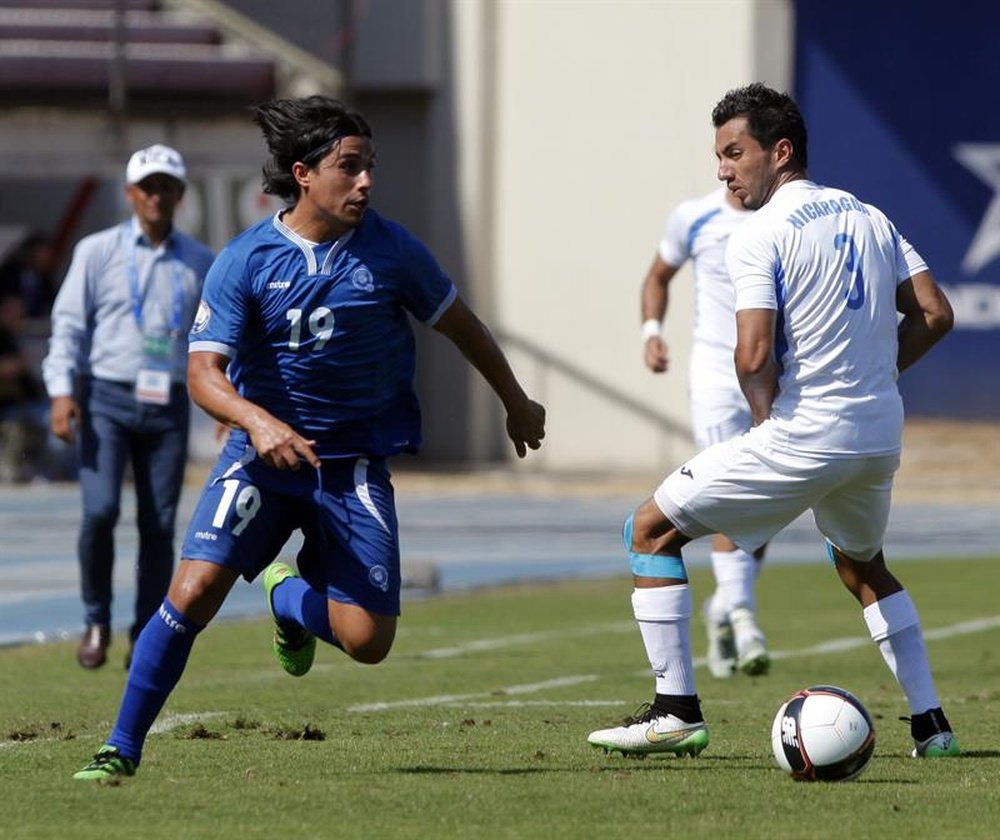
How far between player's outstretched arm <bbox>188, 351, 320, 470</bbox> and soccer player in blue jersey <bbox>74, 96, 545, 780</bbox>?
0.01m

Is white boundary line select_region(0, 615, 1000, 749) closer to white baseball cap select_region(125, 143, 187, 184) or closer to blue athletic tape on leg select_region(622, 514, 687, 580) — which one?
blue athletic tape on leg select_region(622, 514, 687, 580)

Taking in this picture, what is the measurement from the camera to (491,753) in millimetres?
7969

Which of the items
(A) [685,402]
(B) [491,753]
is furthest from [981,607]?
(A) [685,402]

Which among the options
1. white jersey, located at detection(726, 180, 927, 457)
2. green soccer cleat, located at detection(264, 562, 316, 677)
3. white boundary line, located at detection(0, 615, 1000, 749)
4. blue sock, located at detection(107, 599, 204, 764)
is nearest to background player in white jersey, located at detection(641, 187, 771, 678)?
white boundary line, located at detection(0, 615, 1000, 749)

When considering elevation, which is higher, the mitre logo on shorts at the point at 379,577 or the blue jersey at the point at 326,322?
the blue jersey at the point at 326,322

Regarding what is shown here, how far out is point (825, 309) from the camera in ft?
24.4

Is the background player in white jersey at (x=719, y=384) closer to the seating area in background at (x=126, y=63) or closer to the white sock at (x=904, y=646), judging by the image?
the white sock at (x=904, y=646)

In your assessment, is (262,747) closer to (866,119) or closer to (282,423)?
(282,423)

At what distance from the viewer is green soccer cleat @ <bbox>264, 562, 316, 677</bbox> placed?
8242 millimetres

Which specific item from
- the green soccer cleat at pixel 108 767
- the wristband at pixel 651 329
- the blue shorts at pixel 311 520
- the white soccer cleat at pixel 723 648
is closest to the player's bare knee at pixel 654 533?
the blue shorts at pixel 311 520

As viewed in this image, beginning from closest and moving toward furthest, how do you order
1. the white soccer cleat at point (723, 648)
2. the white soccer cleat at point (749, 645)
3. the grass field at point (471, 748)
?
the grass field at point (471, 748)
the white soccer cleat at point (749, 645)
the white soccer cleat at point (723, 648)

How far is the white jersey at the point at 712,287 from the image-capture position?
444 inches

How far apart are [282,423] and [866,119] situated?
21.4 meters

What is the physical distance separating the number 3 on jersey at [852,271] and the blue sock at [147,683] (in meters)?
2.34
